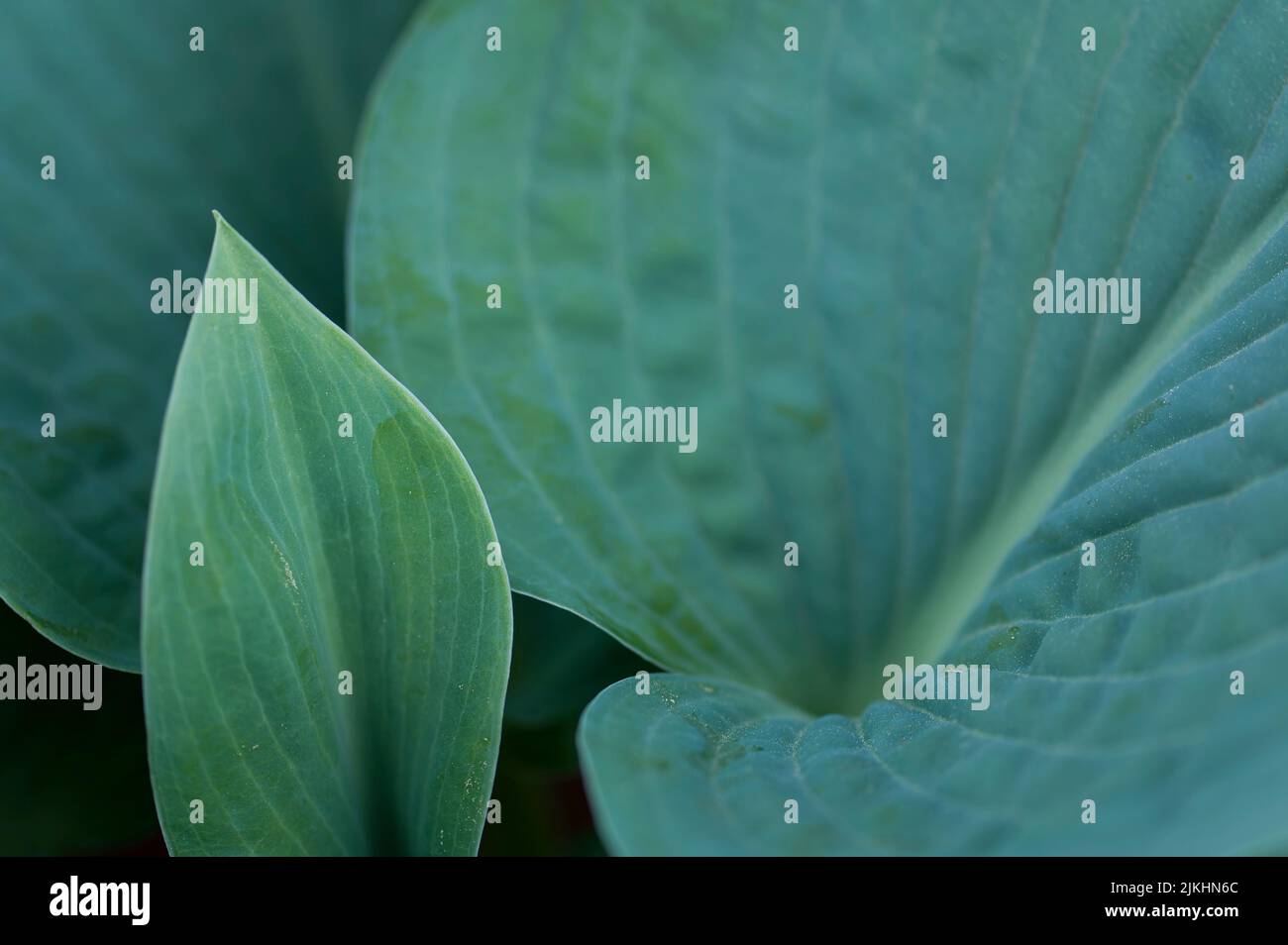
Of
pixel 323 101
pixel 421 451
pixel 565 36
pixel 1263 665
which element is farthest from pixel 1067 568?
pixel 323 101

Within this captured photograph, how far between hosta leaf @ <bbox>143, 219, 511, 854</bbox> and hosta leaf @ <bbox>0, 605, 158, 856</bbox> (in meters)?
0.37

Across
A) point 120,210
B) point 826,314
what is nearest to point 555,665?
point 826,314

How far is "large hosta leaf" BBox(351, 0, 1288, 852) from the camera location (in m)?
0.60

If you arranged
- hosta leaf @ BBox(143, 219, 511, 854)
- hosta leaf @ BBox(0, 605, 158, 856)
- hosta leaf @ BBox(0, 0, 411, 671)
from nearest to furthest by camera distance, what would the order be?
hosta leaf @ BBox(143, 219, 511, 854), hosta leaf @ BBox(0, 0, 411, 671), hosta leaf @ BBox(0, 605, 158, 856)

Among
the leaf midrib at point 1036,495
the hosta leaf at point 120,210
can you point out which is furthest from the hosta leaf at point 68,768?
the leaf midrib at point 1036,495

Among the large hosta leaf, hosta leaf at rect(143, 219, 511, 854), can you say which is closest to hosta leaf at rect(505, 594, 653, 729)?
the large hosta leaf

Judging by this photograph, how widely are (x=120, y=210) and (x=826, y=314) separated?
0.54 metres

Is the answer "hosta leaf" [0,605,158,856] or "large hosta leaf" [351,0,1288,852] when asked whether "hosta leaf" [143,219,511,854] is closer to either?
"large hosta leaf" [351,0,1288,852]

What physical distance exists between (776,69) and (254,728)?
0.52 m

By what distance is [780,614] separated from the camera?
0.76 metres

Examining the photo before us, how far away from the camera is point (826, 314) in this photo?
28.6 inches

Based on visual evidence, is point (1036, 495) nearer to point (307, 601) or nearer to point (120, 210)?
point (307, 601)

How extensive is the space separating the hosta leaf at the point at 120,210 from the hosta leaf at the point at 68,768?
→ 6.0 inches
